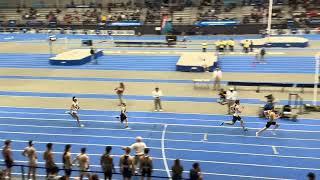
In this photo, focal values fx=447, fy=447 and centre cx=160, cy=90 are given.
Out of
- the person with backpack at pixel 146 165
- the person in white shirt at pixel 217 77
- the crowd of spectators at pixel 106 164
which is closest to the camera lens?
the crowd of spectators at pixel 106 164

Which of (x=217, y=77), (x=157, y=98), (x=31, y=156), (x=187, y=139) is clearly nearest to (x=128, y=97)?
(x=157, y=98)

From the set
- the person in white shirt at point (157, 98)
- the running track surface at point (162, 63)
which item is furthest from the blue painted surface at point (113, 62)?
the person in white shirt at point (157, 98)

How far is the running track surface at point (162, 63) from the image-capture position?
1231 inches

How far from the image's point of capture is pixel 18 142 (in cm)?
1795

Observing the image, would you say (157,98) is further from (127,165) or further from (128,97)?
(127,165)

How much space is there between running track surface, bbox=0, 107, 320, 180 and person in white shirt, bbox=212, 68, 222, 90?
4.77 metres

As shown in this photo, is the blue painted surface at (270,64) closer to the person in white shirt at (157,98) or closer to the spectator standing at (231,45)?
the spectator standing at (231,45)

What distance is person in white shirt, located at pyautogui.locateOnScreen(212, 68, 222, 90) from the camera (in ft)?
82.3

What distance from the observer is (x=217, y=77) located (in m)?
25.3

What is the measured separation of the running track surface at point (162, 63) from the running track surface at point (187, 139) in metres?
11.0

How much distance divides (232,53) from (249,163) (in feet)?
72.4

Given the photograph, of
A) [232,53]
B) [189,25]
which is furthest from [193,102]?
[189,25]

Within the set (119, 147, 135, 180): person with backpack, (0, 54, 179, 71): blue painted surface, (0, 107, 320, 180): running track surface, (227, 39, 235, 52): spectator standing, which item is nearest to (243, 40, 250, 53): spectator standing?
(227, 39, 235, 52): spectator standing

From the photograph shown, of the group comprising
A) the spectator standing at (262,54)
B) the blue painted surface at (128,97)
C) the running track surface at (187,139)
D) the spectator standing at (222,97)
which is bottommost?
the running track surface at (187,139)
